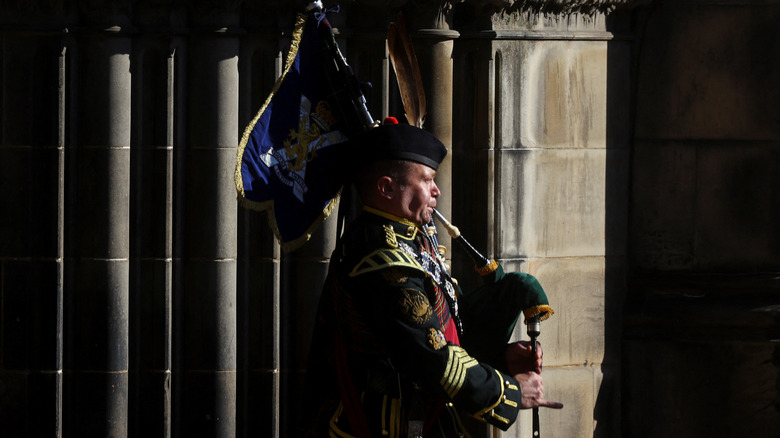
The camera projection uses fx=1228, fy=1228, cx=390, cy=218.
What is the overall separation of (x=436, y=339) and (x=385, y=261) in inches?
13.7

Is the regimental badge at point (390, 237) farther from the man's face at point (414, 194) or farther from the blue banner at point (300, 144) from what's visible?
the blue banner at point (300, 144)

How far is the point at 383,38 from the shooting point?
674cm

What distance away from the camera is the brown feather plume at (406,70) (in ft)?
16.7

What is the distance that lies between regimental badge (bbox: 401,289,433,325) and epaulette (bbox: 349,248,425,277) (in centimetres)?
11

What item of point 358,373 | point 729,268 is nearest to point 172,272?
point 358,373

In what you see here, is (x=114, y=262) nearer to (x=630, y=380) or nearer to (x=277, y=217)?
(x=277, y=217)

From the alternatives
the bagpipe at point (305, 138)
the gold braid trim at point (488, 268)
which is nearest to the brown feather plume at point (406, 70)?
the bagpipe at point (305, 138)

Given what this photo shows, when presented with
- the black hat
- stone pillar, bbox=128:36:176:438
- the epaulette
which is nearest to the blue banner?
the black hat

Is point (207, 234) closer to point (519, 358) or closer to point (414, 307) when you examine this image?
point (519, 358)

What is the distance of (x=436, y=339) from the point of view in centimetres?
452

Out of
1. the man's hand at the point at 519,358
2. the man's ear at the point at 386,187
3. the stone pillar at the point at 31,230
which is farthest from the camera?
the stone pillar at the point at 31,230

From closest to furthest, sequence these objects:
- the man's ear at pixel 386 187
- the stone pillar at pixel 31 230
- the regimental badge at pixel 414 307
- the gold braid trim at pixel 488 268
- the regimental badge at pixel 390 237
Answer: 1. the regimental badge at pixel 414 307
2. the regimental badge at pixel 390 237
3. the man's ear at pixel 386 187
4. the gold braid trim at pixel 488 268
5. the stone pillar at pixel 31 230

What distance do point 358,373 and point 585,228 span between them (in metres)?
2.77

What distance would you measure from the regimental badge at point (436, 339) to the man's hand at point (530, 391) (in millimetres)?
398
